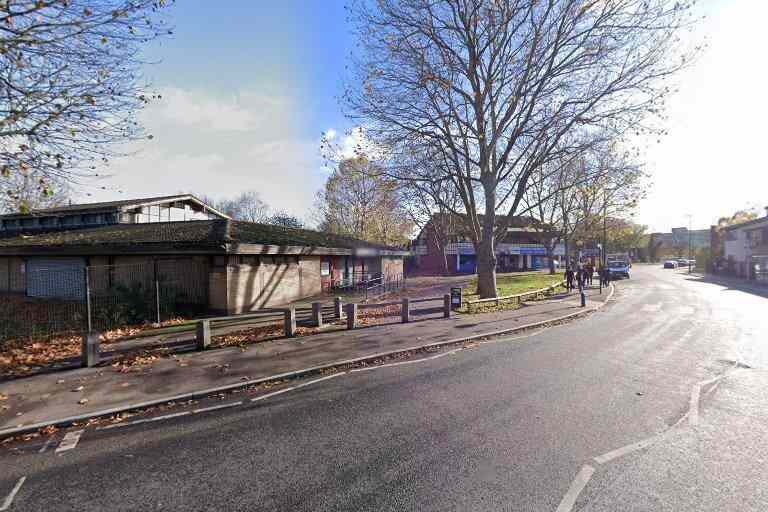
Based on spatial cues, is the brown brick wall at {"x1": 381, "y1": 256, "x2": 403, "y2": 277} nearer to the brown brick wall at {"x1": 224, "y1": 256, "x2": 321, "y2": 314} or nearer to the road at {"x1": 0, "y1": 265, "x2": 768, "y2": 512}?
the brown brick wall at {"x1": 224, "y1": 256, "x2": 321, "y2": 314}

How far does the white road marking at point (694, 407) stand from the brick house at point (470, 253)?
43.6 meters

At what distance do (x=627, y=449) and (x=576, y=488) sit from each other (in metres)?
1.25

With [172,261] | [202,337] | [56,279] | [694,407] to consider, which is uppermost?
[172,261]

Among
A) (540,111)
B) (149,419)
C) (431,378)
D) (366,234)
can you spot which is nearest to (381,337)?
(431,378)

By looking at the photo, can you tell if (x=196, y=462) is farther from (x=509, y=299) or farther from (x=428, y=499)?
(x=509, y=299)

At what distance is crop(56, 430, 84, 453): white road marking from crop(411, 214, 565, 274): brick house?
46.5m

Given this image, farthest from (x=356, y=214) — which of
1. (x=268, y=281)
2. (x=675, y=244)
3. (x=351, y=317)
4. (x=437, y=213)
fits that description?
(x=675, y=244)

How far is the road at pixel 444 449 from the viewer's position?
3.57 m

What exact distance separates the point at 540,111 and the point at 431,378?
549 inches

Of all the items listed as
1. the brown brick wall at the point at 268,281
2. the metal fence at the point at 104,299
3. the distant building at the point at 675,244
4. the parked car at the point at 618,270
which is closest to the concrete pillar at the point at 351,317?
the brown brick wall at the point at 268,281

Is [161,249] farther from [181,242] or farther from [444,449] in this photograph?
[444,449]

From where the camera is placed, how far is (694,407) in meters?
5.71

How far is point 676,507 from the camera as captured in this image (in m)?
3.38

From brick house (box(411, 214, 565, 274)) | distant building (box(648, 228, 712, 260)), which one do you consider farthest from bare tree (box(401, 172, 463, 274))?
distant building (box(648, 228, 712, 260))
